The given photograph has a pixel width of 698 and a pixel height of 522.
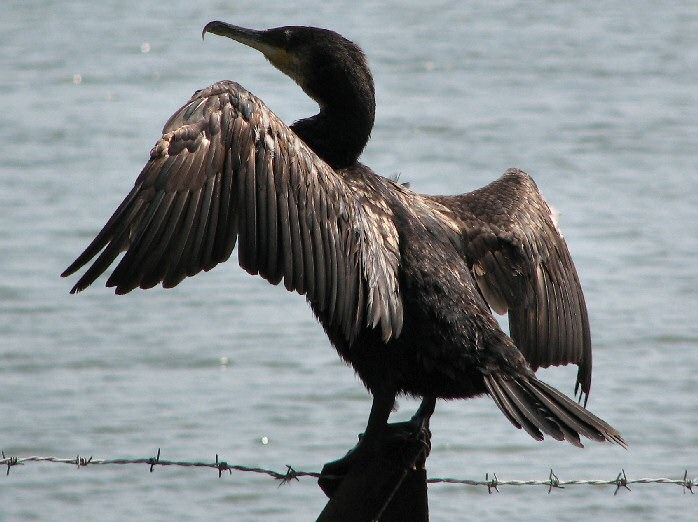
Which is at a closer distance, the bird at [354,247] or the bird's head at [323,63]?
the bird at [354,247]

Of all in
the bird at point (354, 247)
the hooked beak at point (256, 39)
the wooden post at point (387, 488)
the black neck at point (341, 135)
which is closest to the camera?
the wooden post at point (387, 488)

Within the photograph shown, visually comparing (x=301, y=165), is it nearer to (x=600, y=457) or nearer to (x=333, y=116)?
(x=333, y=116)

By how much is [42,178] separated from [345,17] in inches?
310

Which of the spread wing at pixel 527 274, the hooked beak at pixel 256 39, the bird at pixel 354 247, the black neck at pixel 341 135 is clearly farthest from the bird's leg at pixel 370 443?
the hooked beak at pixel 256 39

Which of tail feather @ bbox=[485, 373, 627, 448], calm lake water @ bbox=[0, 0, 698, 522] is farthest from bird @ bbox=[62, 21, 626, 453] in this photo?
calm lake water @ bbox=[0, 0, 698, 522]

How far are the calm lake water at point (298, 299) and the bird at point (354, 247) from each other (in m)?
2.97

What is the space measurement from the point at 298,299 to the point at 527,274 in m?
5.34

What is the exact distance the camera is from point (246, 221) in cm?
412

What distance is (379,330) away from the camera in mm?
4418

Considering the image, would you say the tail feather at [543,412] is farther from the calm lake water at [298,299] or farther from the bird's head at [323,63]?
the calm lake water at [298,299]

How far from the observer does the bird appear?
404 centimetres

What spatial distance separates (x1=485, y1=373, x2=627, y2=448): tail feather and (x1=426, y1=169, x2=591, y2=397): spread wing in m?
0.65

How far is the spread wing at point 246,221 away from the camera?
13.1ft

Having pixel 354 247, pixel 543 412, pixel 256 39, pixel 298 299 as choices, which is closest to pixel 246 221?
pixel 354 247
